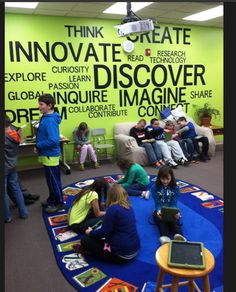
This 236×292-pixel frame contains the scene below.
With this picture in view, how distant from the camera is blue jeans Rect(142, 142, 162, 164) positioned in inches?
225

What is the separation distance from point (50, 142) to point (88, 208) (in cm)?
92

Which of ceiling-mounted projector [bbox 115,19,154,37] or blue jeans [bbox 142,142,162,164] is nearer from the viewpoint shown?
ceiling-mounted projector [bbox 115,19,154,37]

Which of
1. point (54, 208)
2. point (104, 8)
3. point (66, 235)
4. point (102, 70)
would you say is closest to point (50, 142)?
point (54, 208)

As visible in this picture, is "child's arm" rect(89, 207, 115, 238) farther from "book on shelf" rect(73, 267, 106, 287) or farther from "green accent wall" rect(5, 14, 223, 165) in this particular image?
"green accent wall" rect(5, 14, 223, 165)

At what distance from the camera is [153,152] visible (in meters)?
5.75

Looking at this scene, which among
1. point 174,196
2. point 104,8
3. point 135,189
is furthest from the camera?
point 104,8

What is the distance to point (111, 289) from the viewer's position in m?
2.38

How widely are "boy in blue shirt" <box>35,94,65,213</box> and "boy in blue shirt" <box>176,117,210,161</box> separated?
10.8 ft

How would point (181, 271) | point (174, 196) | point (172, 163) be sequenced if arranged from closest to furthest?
1. point (181, 271)
2. point (174, 196)
3. point (172, 163)

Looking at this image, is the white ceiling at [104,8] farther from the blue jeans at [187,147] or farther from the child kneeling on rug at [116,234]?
the child kneeling on rug at [116,234]

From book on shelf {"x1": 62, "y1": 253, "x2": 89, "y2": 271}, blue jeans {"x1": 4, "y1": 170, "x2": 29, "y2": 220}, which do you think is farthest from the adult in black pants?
book on shelf {"x1": 62, "y1": 253, "x2": 89, "y2": 271}

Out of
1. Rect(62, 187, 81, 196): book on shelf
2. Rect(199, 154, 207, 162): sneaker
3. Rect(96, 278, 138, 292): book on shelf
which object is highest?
Rect(199, 154, 207, 162): sneaker

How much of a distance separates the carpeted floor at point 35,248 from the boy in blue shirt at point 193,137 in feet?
3.09

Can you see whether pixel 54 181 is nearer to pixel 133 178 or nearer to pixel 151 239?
pixel 133 178
